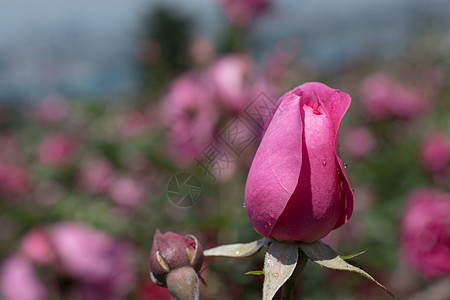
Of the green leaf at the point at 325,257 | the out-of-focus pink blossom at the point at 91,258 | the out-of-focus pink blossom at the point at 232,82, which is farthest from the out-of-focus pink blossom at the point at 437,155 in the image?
the green leaf at the point at 325,257

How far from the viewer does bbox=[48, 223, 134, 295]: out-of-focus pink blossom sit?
3.31ft

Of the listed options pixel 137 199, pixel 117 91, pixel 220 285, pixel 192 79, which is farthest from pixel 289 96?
pixel 117 91

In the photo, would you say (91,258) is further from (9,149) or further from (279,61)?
(9,149)

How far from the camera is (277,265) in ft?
1.33

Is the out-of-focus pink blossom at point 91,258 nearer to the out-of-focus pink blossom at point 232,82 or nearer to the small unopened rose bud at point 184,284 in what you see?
the out-of-focus pink blossom at point 232,82

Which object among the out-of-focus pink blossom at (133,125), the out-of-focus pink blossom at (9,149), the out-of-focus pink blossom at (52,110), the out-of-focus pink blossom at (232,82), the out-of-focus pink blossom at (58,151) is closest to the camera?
the out-of-focus pink blossom at (232,82)

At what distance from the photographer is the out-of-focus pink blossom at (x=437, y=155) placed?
184cm

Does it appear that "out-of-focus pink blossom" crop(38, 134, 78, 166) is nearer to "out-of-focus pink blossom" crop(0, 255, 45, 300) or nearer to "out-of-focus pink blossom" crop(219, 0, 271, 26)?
"out-of-focus pink blossom" crop(219, 0, 271, 26)

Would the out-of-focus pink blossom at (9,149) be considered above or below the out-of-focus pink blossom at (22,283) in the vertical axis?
below

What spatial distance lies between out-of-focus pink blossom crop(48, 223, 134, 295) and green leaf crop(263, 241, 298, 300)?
70cm

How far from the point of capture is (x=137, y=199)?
6.10 feet

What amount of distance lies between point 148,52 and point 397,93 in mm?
3008

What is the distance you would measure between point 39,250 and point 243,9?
1.31 metres

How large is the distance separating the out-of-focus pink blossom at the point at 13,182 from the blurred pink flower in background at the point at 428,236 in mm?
1699
